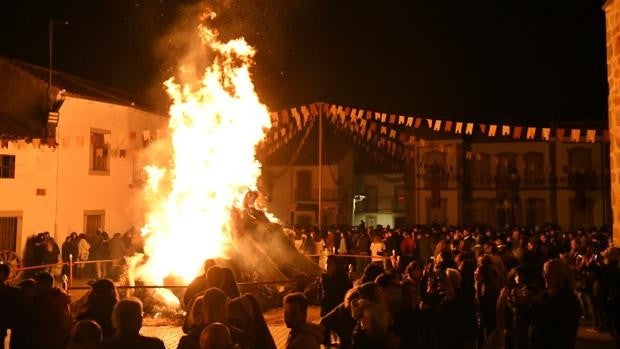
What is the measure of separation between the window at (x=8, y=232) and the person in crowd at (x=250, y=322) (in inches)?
697

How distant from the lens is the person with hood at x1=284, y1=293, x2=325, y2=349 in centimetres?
489

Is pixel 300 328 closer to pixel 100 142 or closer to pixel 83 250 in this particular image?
pixel 83 250

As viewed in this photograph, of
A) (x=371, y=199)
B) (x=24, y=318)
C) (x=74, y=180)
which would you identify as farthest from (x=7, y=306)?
(x=371, y=199)

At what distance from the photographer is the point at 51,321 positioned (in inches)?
233

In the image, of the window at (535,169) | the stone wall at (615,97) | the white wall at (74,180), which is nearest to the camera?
the stone wall at (615,97)

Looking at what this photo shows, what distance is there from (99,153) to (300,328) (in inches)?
846

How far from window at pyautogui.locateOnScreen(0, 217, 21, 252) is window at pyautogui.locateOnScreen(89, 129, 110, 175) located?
447cm

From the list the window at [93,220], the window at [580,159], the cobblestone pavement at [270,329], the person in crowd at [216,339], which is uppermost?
the window at [580,159]

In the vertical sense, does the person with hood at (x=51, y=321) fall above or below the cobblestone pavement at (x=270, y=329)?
above

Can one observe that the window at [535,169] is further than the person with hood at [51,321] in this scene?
Yes

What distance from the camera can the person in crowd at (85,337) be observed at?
16.0ft

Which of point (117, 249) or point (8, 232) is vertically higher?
point (8, 232)

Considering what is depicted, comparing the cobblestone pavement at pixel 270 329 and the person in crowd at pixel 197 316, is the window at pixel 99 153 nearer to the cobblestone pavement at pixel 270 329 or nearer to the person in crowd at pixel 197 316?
the cobblestone pavement at pixel 270 329

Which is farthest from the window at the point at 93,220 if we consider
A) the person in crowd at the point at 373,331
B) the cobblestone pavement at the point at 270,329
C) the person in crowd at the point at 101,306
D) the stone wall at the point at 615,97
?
the person in crowd at the point at 373,331
